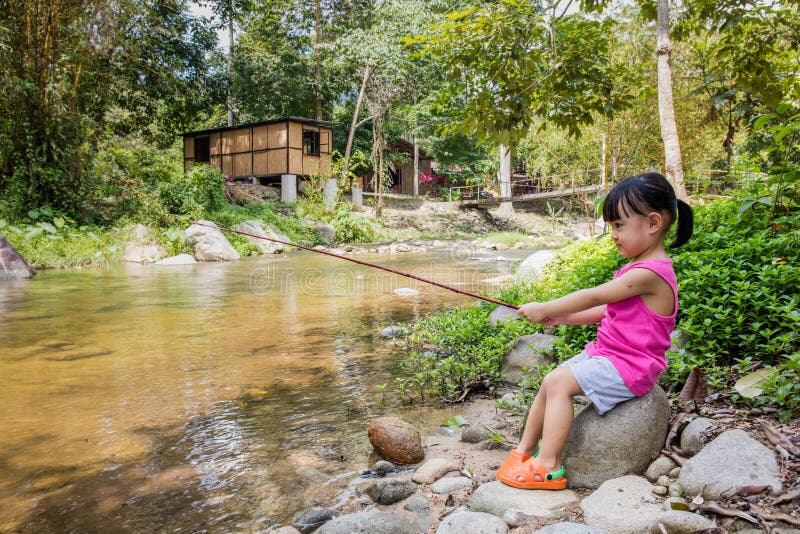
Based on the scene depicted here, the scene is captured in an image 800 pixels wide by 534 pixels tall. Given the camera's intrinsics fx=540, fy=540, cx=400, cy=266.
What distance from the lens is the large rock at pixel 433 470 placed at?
9.95 feet

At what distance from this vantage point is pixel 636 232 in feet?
8.45

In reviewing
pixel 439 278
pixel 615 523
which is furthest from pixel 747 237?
pixel 439 278

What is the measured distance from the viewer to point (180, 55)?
A: 26.0m

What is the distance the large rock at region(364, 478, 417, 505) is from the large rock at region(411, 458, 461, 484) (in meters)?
0.10

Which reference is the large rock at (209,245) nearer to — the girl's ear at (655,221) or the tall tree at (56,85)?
the tall tree at (56,85)

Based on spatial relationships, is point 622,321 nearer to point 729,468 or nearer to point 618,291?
point 618,291

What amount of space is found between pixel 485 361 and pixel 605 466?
1863mm

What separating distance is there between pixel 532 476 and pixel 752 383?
4.79ft

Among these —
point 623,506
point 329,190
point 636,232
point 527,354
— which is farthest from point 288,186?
point 623,506

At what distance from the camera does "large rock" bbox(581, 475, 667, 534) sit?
224cm

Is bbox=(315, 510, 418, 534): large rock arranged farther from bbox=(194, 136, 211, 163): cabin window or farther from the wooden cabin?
bbox=(194, 136, 211, 163): cabin window

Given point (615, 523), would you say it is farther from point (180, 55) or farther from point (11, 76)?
point (180, 55)

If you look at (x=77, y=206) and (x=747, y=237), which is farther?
(x=77, y=206)

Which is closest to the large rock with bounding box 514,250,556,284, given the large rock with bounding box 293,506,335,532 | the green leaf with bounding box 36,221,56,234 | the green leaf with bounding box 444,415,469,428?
the green leaf with bounding box 444,415,469,428
